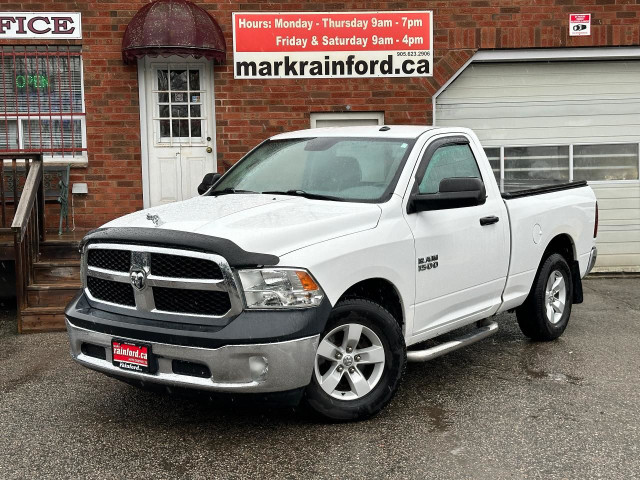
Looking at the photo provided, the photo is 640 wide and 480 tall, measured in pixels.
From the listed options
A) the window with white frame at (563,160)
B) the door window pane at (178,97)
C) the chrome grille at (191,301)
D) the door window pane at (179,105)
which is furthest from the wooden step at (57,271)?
the window with white frame at (563,160)

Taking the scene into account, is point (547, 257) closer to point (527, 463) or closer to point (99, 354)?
point (527, 463)

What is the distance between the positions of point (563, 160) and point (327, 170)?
22.2 ft

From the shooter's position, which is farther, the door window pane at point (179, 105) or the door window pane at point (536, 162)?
the door window pane at point (536, 162)

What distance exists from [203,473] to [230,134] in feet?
23.6

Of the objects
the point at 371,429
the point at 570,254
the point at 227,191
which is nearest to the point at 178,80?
the point at 227,191

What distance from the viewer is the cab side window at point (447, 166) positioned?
5586mm

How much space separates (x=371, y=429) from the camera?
4.74 m

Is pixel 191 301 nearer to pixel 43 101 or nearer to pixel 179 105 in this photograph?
pixel 179 105

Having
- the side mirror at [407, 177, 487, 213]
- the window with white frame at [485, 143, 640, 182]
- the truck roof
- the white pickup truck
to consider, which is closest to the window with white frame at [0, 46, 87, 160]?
the white pickup truck

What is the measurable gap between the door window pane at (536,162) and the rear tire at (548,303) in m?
4.35

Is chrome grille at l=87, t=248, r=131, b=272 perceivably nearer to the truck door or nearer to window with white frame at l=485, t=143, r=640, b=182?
the truck door

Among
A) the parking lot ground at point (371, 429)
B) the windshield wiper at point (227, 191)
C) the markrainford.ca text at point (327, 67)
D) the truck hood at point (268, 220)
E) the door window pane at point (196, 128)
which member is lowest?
the parking lot ground at point (371, 429)

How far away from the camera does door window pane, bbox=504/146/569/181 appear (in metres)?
11.4

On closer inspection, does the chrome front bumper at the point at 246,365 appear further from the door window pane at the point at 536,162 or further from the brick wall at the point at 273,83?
the door window pane at the point at 536,162
